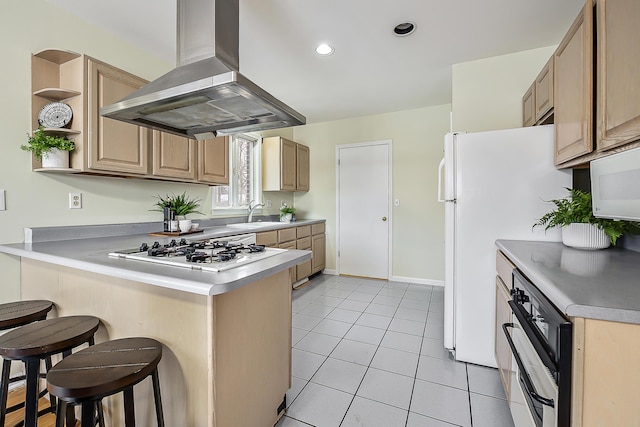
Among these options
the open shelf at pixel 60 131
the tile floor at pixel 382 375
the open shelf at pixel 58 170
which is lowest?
the tile floor at pixel 382 375

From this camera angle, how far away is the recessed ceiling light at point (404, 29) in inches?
84.0

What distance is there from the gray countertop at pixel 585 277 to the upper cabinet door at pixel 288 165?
9.84ft

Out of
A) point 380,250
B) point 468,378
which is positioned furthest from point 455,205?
point 380,250

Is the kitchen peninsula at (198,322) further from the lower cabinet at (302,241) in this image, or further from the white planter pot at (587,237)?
the lower cabinet at (302,241)

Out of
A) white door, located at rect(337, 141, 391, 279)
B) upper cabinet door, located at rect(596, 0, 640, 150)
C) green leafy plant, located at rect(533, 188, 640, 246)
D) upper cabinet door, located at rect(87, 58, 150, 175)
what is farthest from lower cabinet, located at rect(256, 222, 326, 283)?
upper cabinet door, located at rect(596, 0, 640, 150)

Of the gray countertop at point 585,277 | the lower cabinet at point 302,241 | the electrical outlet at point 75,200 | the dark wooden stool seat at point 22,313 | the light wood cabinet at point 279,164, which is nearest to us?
the gray countertop at point 585,277

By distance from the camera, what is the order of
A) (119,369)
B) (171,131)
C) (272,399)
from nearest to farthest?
(119,369) < (272,399) < (171,131)

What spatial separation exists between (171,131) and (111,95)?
599 mm

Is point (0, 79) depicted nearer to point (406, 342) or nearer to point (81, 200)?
point (81, 200)

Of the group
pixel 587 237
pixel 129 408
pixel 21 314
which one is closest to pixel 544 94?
pixel 587 237

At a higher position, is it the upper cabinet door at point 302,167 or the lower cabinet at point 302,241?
the upper cabinet door at point 302,167

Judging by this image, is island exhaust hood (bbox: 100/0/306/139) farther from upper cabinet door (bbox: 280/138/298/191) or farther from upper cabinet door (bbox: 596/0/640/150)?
upper cabinet door (bbox: 280/138/298/191)

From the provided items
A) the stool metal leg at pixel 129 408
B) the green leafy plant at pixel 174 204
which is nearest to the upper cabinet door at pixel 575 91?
the stool metal leg at pixel 129 408

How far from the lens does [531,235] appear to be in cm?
186
